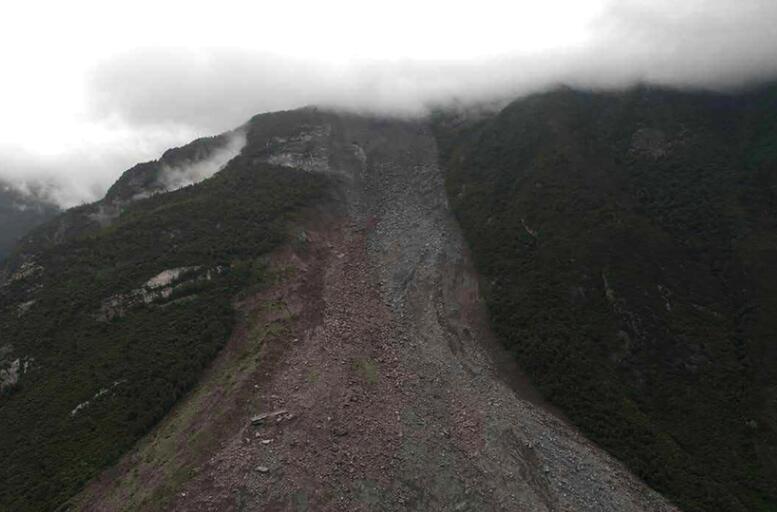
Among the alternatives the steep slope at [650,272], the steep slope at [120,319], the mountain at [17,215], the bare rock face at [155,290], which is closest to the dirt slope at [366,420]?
the steep slope at [120,319]

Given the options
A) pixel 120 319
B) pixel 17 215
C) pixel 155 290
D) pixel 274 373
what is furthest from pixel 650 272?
pixel 17 215

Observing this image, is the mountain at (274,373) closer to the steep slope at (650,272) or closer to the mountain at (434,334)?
the mountain at (434,334)

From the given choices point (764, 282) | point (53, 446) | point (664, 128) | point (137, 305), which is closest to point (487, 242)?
point (764, 282)

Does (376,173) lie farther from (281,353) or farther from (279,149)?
(281,353)

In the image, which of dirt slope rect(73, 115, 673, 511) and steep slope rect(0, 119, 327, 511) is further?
steep slope rect(0, 119, 327, 511)

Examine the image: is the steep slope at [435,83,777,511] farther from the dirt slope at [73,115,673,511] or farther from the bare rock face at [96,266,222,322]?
the bare rock face at [96,266,222,322]

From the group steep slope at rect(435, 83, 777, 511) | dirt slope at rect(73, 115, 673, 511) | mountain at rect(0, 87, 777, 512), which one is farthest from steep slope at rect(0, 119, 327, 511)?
steep slope at rect(435, 83, 777, 511)
